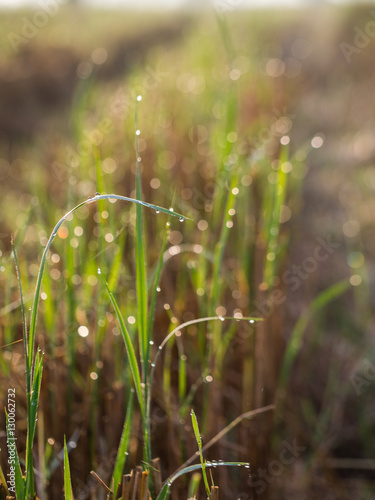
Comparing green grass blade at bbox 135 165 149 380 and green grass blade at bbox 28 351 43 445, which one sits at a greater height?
green grass blade at bbox 135 165 149 380

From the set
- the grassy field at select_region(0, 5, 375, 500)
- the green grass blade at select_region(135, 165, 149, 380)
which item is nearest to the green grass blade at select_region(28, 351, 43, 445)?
the grassy field at select_region(0, 5, 375, 500)

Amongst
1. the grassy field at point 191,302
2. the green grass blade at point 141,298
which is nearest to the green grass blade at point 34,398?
the grassy field at point 191,302

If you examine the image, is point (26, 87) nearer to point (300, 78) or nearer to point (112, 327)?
point (300, 78)

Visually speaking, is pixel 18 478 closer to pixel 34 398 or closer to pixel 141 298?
pixel 34 398

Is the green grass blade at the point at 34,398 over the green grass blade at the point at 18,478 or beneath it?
over

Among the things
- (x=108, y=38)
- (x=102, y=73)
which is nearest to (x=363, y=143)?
(x=102, y=73)

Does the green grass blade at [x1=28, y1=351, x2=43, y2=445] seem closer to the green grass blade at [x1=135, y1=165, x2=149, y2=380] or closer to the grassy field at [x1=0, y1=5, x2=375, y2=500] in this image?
the grassy field at [x1=0, y1=5, x2=375, y2=500]

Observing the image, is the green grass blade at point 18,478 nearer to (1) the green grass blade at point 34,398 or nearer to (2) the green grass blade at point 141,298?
(1) the green grass blade at point 34,398

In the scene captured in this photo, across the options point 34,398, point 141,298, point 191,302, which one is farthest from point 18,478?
point 191,302

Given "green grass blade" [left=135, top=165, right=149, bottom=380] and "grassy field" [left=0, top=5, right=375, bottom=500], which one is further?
"grassy field" [left=0, top=5, right=375, bottom=500]
